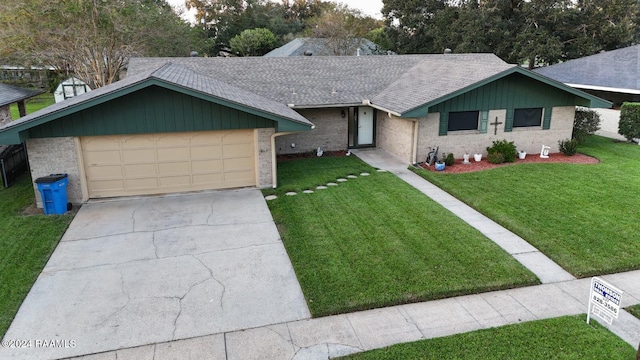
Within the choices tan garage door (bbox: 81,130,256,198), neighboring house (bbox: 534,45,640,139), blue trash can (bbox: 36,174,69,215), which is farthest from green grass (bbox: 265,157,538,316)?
neighboring house (bbox: 534,45,640,139)

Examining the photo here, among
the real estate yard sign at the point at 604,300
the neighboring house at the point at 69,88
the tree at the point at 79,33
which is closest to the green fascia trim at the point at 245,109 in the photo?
the real estate yard sign at the point at 604,300

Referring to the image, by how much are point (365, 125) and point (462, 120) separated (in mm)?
4399

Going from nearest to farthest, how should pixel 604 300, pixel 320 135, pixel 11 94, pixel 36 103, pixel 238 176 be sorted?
pixel 604 300
pixel 238 176
pixel 320 135
pixel 11 94
pixel 36 103

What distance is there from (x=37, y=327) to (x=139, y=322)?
1.51m

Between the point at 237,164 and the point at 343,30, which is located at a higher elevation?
the point at 343,30

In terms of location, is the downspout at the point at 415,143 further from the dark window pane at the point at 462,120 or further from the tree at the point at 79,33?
the tree at the point at 79,33

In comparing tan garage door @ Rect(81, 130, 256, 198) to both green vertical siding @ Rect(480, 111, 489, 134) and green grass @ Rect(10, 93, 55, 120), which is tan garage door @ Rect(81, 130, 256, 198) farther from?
green grass @ Rect(10, 93, 55, 120)

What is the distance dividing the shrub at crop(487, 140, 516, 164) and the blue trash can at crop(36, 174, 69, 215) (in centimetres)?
1392

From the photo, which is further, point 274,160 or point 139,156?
point 274,160

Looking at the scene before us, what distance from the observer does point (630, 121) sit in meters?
19.6

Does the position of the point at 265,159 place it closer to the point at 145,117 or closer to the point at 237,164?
the point at 237,164

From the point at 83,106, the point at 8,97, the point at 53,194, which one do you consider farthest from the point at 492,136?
the point at 8,97

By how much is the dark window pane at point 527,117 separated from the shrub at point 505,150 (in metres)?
1.19

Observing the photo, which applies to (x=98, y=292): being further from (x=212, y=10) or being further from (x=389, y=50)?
(x=212, y=10)
